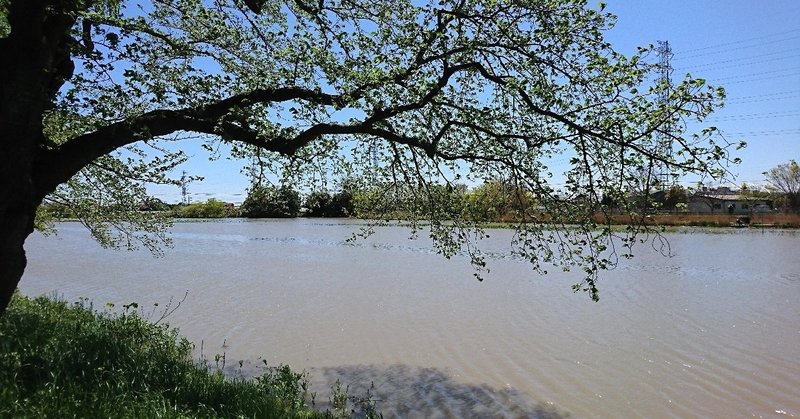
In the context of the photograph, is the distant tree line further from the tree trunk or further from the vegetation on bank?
the tree trunk

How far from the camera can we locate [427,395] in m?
8.12

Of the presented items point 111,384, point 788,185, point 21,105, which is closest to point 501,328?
point 111,384

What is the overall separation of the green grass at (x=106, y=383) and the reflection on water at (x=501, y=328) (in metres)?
1.85

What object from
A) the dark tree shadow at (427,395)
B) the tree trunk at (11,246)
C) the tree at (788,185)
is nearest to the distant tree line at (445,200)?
the dark tree shadow at (427,395)

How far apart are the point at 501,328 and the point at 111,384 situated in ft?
27.2

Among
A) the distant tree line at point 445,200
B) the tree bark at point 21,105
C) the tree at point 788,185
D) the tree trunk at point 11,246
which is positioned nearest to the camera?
the tree bark at point 21,105

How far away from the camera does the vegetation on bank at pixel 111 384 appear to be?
16.0 feet

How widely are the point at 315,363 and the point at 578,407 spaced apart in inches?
177

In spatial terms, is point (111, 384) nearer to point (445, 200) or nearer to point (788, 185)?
point (445, 200)

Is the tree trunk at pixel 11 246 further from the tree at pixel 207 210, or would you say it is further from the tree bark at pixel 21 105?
the tree at pixel 207 210

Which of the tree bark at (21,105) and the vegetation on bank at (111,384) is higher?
the tree bark at (21,105)

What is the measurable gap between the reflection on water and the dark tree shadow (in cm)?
4

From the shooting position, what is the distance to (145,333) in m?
9.55

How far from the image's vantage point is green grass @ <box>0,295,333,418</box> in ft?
15.9
